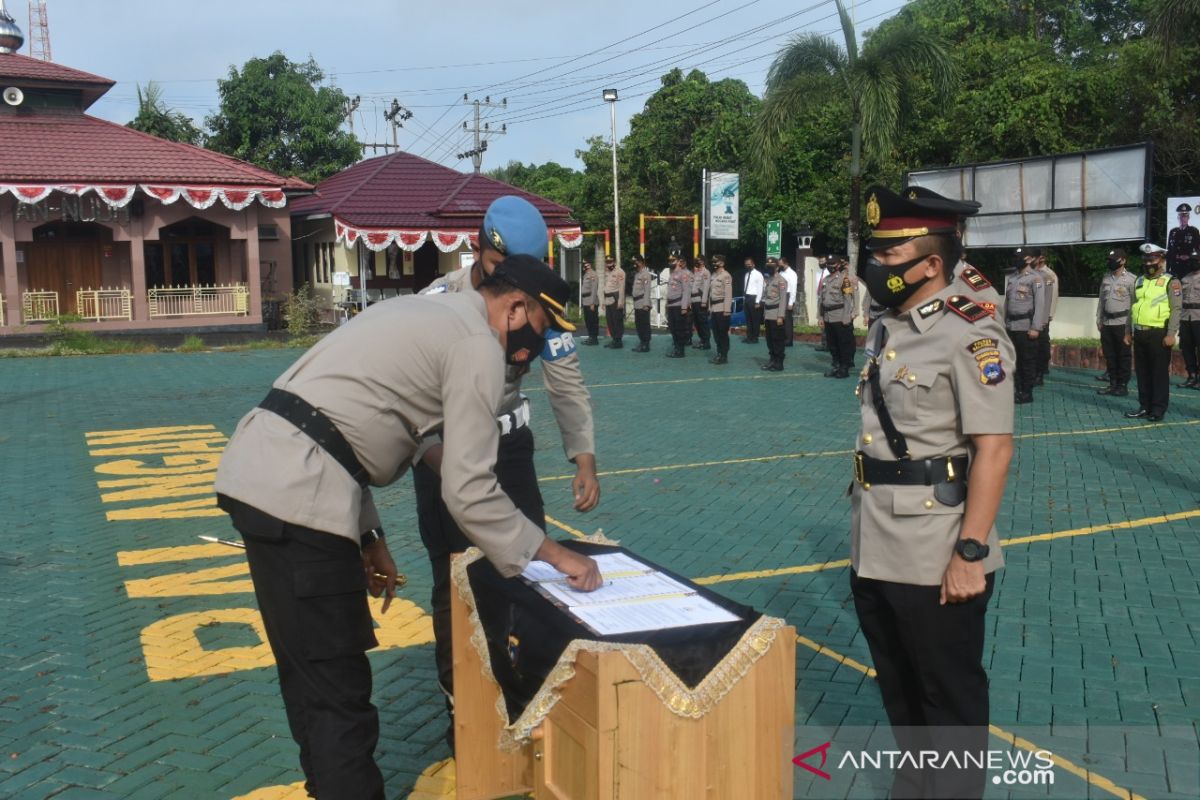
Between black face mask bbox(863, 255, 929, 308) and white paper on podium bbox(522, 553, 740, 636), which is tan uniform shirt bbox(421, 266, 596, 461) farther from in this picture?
black face mask bbox(863, 255, 929, 308)

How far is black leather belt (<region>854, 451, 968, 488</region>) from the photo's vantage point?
3127mm

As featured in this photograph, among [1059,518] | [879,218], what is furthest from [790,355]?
[879,218]

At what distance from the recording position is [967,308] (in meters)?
3.13

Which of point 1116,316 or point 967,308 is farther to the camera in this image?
point 1116,316

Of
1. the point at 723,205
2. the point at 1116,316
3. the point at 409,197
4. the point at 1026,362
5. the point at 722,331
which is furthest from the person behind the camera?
the point at 409,197

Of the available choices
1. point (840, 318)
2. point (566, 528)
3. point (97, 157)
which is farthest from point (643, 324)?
point (97, 157)

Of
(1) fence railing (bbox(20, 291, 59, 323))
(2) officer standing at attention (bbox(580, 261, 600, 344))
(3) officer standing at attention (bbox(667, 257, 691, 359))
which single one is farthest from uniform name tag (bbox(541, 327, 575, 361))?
(1) fence railing (bbox(20, 291, 59, 323))

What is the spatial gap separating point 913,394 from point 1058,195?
17492mm

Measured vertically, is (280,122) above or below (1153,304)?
above

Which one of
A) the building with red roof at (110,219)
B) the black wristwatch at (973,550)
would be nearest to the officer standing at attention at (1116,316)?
the black wristwatch at (973,550)

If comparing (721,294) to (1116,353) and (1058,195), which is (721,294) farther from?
(1116,353)

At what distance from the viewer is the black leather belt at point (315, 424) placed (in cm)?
287

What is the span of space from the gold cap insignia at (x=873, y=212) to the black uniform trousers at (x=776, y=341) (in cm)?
1372

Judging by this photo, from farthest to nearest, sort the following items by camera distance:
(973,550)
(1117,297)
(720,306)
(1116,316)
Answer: (720,306) → (1116,316) → (1117,297) → (973,550)
